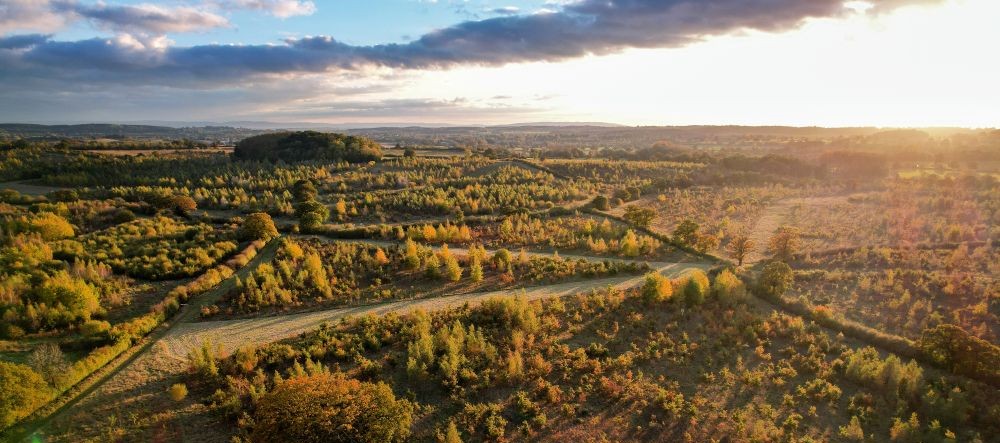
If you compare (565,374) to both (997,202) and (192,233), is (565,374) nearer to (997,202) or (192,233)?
(192,233)

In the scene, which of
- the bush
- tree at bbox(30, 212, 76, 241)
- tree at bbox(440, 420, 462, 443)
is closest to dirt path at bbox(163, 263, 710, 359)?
the bush

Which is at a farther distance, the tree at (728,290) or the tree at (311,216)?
the tree at (311,216)

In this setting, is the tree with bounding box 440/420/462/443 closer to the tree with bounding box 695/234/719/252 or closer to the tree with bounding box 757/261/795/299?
the tree with bounding box 757/261/795/299

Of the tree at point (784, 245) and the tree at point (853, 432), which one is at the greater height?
the tree at point (784, 245)

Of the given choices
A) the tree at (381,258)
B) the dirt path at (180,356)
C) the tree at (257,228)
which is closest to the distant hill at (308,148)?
the tree at (257,228)

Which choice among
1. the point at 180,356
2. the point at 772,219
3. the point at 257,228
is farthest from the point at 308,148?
the point at 180,356

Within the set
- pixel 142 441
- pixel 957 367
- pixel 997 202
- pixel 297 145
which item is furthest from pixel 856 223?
pixel 297 145

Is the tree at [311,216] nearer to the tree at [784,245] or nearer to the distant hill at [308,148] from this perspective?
the tree at [784,245]
